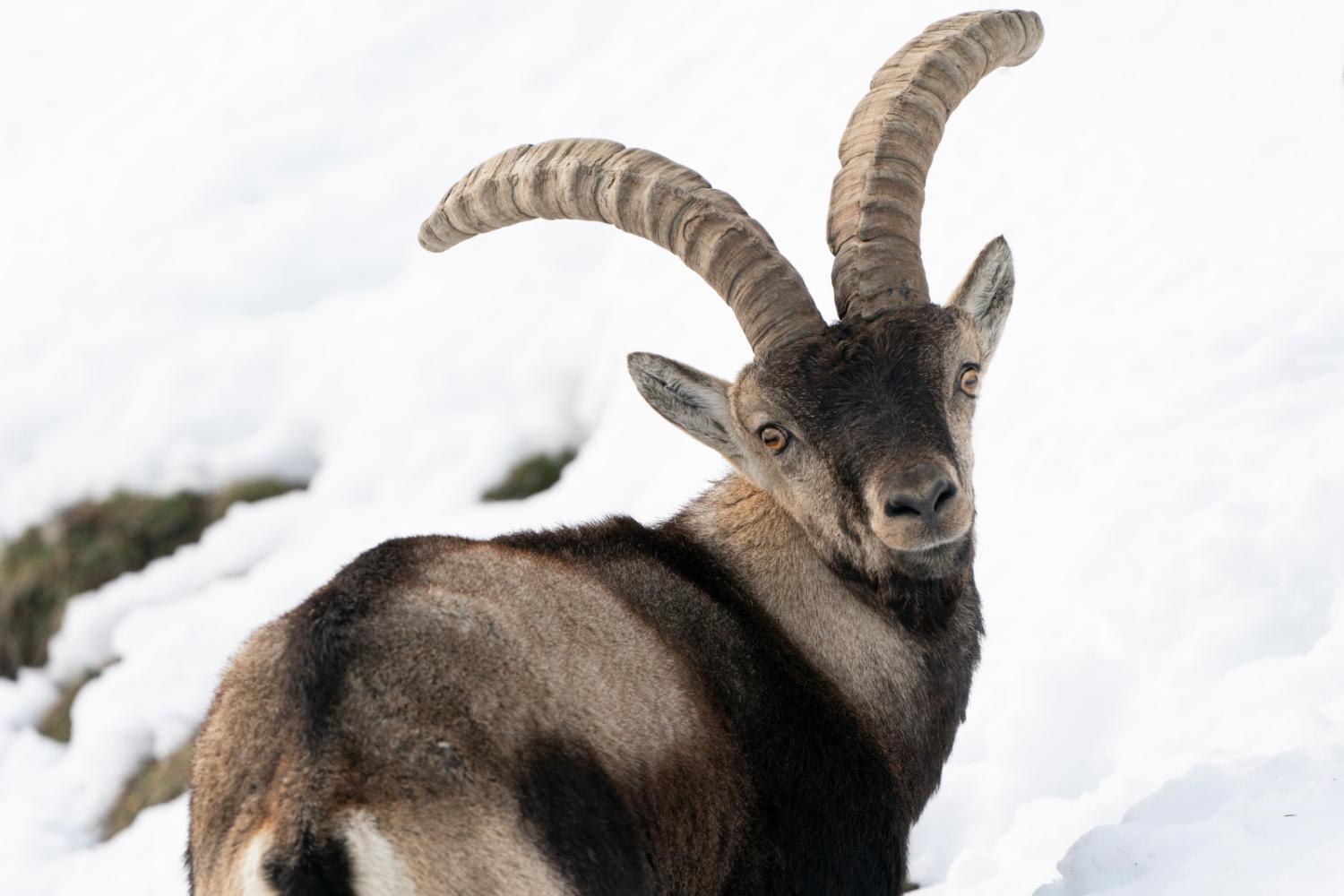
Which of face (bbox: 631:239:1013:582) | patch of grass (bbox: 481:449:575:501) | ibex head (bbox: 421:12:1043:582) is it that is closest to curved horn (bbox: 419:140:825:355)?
ibex head (bbox: 421:12:1043:582)

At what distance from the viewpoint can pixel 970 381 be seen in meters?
6.12

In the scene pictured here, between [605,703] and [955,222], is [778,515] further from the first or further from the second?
[955,222]

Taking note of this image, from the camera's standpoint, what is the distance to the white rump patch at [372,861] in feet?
12.5

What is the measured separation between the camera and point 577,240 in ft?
47.2

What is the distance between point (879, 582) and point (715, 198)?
190 centimetres

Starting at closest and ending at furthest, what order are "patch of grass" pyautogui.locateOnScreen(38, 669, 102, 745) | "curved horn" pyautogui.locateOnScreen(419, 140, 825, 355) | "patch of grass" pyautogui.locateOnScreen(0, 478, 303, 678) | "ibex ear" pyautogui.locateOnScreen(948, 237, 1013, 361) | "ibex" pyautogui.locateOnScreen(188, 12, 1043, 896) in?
"ibex" pyautogui.locateOnScreen(188, 12, 1043, 896) < "curved horn" pyautogui.locateOnScreen(419, 140, 825, 355) < "ibex ear" pyautogui.locateOnScreen(948, 237, 1013, 361) < "patch of grass" pyautogui.locateOnScreen(38, 669, 102, 745) < "patch of grass" pyautogui.locateOnScreen(0, 478, 303, 678)

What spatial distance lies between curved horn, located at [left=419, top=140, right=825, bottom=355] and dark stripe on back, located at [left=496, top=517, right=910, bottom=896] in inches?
46.1

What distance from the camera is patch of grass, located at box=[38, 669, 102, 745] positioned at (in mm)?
11469

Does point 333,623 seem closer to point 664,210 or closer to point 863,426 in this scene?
point 863,426

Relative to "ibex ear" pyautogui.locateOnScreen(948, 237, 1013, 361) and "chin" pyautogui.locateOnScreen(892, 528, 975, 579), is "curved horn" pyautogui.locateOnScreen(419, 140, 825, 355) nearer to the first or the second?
"ibex ear" pyautogui.locateOnScreen(948, 237, 1013, 361)

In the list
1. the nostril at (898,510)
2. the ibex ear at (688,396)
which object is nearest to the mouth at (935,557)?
the nostril at (898,510)

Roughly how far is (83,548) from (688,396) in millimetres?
8050

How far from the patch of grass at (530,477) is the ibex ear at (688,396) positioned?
5410 mm

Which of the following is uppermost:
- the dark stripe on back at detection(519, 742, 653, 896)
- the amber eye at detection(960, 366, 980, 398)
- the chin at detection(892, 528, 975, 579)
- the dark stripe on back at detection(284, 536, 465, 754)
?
the amber eye at detection(960, 366, 980, 398)
